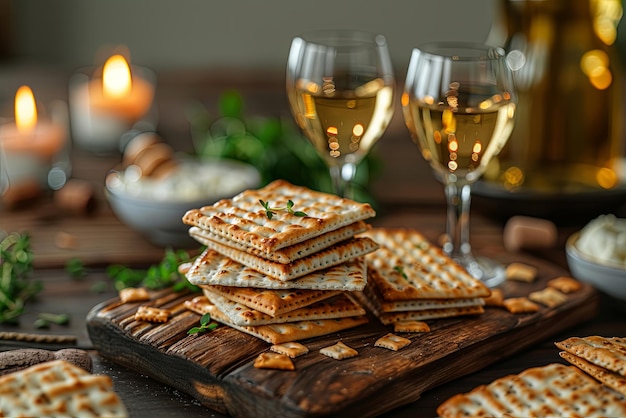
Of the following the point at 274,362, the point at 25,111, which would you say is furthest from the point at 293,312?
the point at 25,111

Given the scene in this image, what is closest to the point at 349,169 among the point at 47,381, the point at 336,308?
the point at 336,308

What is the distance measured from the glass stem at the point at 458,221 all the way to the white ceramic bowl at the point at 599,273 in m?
0.25

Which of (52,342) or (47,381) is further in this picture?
(52,342)

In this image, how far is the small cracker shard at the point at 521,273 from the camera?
204cm

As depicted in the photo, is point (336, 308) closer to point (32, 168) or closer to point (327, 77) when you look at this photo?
point (327, 77)

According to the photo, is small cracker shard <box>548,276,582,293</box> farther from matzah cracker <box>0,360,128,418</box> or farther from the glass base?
matzah cracker <box>0,360,128,418</box>

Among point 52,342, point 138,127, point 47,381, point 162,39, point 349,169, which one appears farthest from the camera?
point 162,39

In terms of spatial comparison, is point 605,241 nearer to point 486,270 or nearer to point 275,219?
point 486,270

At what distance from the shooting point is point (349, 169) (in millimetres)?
2135

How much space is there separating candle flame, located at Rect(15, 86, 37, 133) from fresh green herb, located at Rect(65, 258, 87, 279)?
0.83 metres

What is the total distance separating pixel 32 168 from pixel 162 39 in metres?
3.40

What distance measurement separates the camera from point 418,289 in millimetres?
1729

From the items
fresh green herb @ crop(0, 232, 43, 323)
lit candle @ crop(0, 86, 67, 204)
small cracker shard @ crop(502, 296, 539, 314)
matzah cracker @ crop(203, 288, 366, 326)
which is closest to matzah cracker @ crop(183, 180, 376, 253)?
matzah cracker @ crop(203, 288, 366, 326)

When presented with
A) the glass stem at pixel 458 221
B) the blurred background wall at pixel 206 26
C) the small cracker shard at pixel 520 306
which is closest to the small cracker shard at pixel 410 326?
the small cracker shard at pixel 520 306
